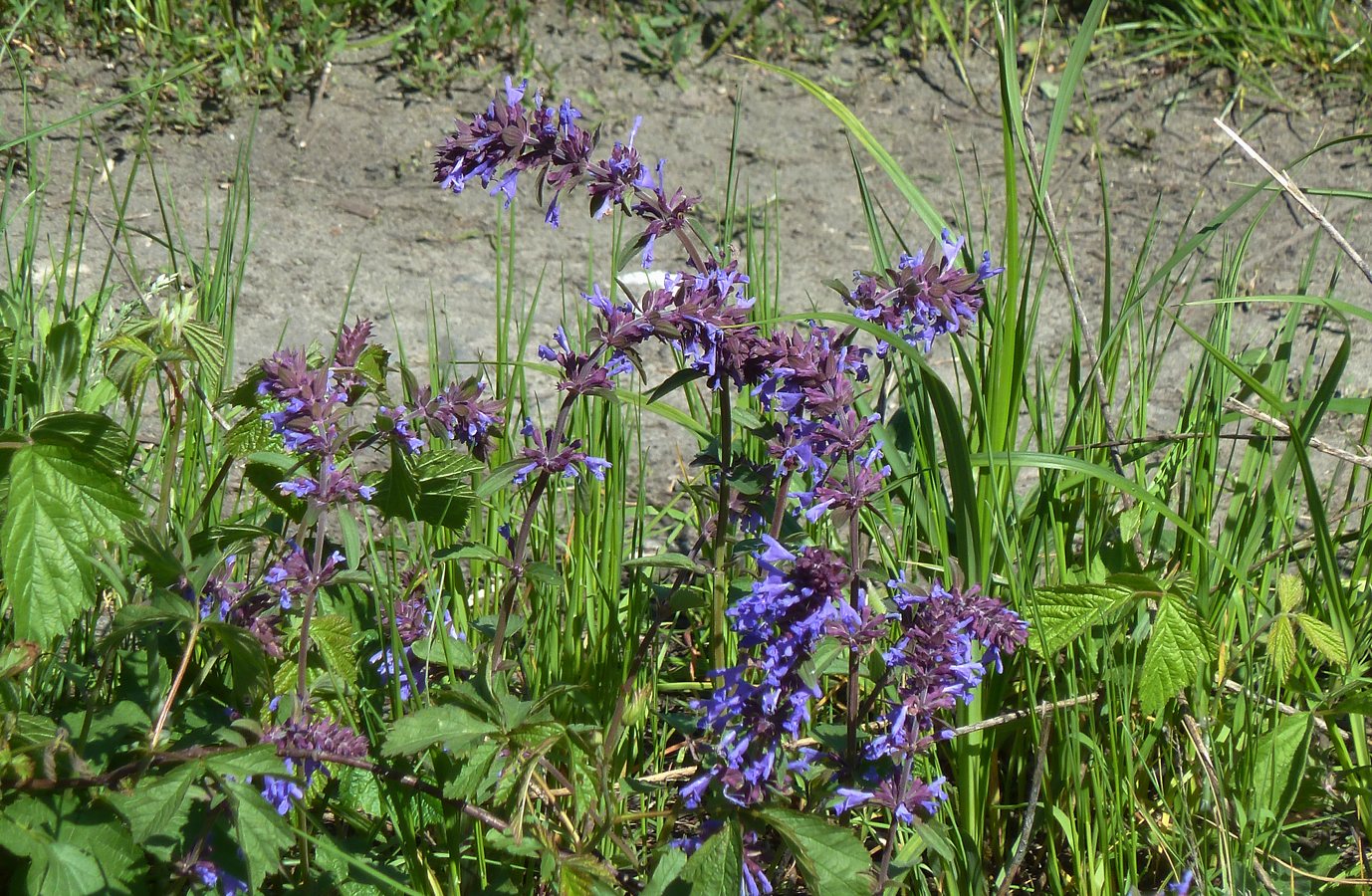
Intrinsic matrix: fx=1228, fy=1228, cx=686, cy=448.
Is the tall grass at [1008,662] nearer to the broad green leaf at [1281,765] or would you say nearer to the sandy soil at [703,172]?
the broad green leaf at [1281,765]

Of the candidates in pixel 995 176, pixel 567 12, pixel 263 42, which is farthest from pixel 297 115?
pixel 995 176

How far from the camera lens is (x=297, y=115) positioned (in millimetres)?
3826

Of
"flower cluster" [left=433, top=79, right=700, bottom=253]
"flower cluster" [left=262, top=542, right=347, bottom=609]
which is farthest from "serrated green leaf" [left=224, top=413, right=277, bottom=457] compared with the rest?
"flower cluster" [left=433, top=79, right=700, bottom=253]

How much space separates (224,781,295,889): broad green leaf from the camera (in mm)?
1243

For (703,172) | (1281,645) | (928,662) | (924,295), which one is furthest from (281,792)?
(703,172)

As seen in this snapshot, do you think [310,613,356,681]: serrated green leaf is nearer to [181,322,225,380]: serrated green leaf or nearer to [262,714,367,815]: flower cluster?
[262,714,367,815]: flower cluster

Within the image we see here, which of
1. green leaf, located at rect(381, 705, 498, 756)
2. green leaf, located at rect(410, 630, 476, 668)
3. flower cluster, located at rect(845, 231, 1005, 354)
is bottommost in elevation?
green leaf, located at rect(410, 630, 476, 668)

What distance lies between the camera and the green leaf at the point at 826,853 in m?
1.29

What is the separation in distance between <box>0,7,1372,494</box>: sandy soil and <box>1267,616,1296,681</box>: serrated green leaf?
1311 millimetres

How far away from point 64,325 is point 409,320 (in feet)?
5.82

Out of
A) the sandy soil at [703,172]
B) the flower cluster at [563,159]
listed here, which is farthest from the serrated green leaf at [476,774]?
the sandy soil at [703,172]

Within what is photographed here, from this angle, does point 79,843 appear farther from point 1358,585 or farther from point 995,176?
point 995,176

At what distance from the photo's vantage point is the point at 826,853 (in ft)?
4.29

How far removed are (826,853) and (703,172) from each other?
281 centimetres
